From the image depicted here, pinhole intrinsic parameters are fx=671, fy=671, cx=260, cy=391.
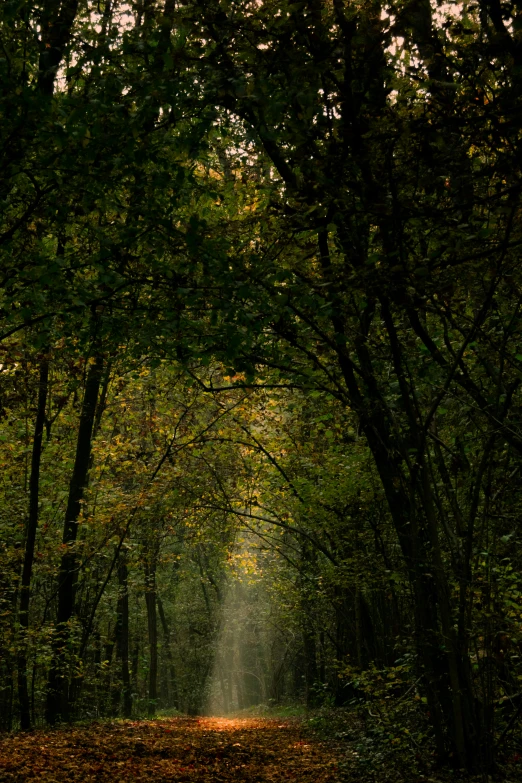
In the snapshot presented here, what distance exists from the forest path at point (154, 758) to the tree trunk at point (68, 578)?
3.63ft

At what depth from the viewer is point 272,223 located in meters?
7.46

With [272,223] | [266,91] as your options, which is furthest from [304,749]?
[266,91]

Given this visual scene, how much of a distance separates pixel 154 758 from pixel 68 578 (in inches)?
206

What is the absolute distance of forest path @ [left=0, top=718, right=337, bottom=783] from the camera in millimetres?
7422

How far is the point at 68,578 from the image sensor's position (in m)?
13.4

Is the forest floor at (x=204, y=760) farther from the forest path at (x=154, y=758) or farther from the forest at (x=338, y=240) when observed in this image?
the forest at (x=338, y=240)

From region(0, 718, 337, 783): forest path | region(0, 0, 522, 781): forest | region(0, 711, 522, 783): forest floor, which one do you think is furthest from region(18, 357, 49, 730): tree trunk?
region(0, 718, 337, 783): forest path

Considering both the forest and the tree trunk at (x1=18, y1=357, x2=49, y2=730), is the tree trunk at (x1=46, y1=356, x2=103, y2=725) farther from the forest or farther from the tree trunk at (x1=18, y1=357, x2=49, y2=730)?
the forest

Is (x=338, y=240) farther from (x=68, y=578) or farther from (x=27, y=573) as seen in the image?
(x=68, y=578)

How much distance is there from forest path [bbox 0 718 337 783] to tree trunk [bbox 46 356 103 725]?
1105 mm

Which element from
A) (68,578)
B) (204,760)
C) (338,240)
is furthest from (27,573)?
(338,240)

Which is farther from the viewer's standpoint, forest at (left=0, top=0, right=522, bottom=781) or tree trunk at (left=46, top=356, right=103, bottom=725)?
tree trunk at (left=46, top=356, right=103, bottom=725)

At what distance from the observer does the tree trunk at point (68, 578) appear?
12555mm

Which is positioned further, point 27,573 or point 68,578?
point 68,578
